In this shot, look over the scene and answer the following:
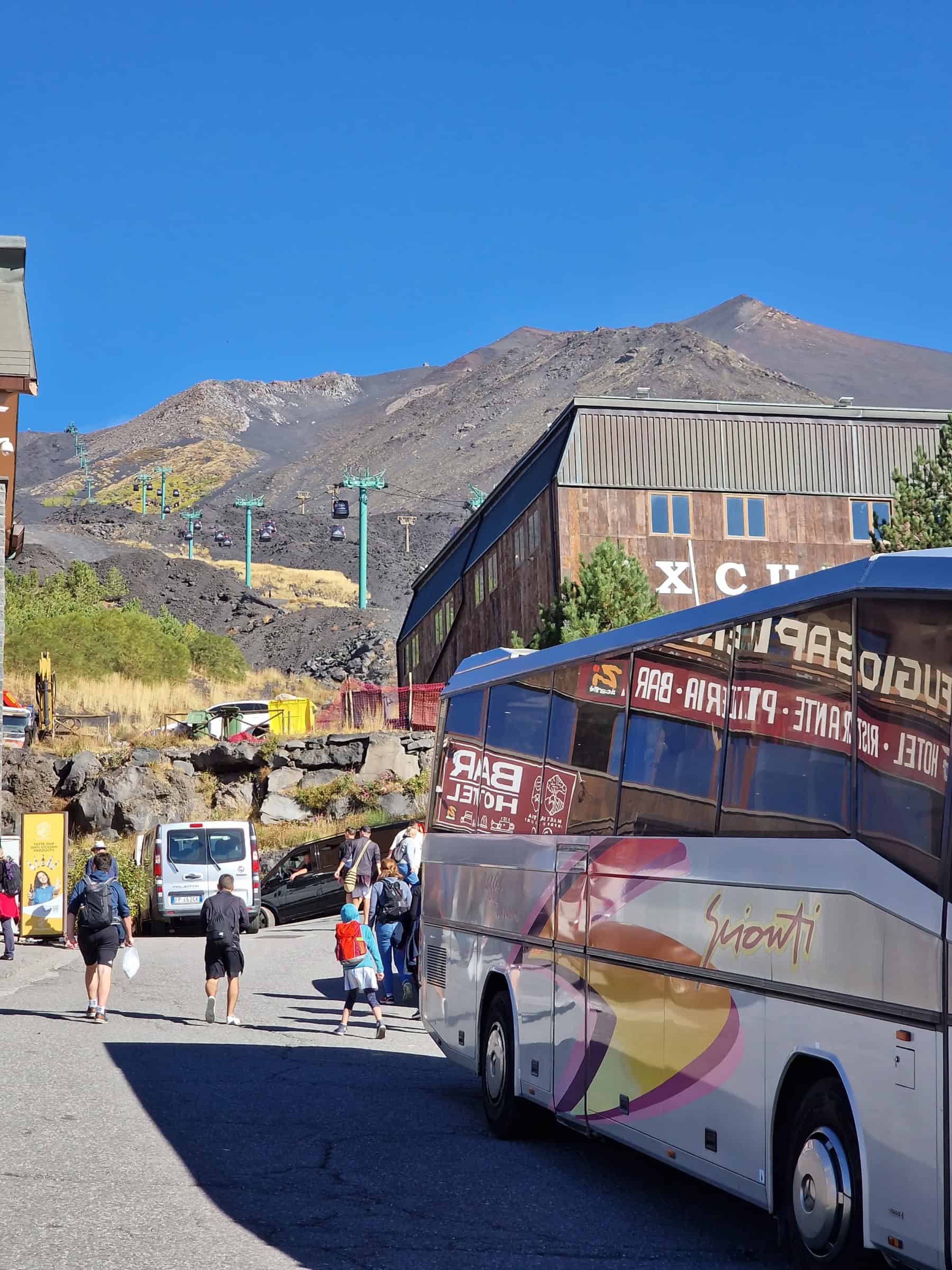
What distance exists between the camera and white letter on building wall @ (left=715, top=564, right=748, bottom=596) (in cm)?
4509

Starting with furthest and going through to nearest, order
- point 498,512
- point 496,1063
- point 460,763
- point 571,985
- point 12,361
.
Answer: point 498,512
point 12,361
point 460,763
point 496,1063
point 571,985

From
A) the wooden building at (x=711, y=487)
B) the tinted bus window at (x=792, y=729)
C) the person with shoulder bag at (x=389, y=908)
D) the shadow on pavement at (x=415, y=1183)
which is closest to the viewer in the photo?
the tinted bus window at (x=792, y=729)

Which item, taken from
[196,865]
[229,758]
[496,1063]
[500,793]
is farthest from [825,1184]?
[229,758]

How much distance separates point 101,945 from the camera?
1570cm

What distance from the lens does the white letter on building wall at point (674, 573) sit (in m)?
45.2

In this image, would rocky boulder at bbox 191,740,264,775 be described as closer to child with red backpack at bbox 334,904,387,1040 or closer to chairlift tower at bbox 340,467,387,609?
child with red backpack at bbox 334,904,387,1040

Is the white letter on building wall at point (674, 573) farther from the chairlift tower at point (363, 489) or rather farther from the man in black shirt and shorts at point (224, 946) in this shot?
the chairlift tower at point (363, 489)

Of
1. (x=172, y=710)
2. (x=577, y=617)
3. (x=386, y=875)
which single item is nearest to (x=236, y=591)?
(x=172, y=710)

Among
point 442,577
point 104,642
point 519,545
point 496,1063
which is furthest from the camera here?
point 104,642

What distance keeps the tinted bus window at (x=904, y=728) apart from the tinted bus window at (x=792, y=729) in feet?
0.40

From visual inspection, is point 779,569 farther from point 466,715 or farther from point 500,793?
point 500,793

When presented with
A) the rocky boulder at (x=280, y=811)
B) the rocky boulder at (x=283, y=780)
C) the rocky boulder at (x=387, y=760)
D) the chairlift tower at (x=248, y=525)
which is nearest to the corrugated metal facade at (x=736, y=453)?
the rocky boulder at (x=387, y=760)

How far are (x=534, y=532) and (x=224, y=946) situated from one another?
3339 cm

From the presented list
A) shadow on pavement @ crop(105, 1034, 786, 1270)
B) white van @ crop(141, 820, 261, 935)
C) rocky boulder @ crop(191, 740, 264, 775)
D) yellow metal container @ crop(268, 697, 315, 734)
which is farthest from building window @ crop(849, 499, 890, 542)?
shadow on pavement @ crop(105, 1034, 786, 1270)
